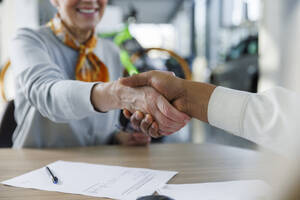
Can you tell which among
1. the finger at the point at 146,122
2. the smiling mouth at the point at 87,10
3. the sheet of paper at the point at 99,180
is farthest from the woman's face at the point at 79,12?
the sheet of paper at the point at 99,180

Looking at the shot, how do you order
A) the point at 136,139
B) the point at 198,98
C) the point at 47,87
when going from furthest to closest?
the point at 136,139 < the point at 47,87 < the point at 198,98

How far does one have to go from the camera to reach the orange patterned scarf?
123 centimetres

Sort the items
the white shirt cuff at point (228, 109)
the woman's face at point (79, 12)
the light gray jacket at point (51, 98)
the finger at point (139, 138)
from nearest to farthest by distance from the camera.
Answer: the white shirt cuff at point (228, 109)
the light gray jacket at point (51, 98)
the finger at point (139, 138)
the woman's face at point (79, 12)

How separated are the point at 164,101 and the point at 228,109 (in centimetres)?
25

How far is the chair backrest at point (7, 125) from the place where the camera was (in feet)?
4.05

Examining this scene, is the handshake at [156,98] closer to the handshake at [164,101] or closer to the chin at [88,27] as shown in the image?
the handshake at [164,101]

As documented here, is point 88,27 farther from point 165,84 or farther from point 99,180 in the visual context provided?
point 99,180

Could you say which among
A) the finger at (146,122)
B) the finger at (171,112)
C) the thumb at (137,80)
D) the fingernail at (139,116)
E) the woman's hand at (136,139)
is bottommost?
the woman's hand at (136,139)

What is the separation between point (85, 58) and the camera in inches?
50.0

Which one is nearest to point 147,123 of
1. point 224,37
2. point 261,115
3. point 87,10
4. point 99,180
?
point 99,180

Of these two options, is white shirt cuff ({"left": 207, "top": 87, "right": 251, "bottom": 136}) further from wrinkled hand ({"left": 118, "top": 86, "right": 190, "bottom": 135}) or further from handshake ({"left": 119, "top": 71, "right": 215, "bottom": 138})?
wrinkled hand ({"left": 118, "top": 86, "right": 190, "bottom": 135})

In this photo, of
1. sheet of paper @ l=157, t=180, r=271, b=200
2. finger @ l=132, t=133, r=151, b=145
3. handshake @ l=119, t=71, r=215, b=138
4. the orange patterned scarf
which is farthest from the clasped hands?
the orange patterned scarf

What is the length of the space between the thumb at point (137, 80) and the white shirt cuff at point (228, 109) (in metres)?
0.23

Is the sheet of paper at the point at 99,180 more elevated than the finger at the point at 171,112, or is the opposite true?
the finger at the point at 171,112
